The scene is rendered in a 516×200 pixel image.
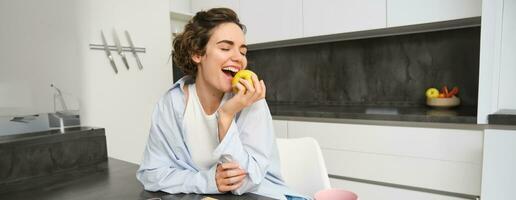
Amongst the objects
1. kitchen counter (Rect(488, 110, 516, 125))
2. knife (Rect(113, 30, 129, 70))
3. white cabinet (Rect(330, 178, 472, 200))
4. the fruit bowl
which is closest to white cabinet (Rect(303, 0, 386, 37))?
the fruit bowl

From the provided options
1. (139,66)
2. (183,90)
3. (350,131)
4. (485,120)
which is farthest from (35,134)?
(485,120)

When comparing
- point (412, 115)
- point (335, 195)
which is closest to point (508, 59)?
point (412, 115)

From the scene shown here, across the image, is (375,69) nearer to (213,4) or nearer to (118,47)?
(213,4)

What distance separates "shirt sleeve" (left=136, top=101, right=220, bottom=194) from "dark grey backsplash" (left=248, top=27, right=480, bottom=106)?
1604 millimetres

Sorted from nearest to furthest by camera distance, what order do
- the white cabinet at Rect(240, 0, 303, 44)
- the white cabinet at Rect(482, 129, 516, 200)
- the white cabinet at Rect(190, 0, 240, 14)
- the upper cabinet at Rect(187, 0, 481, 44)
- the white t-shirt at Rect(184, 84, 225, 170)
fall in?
the white t-shirt at Rect(184, 84, 225, 170)
the white cabinet at Rect(482, 129, 516, 200)
the upper cabinet at Rect(187, 0, 481, 44)
the white cabinet at Rect(240, 0, 303, 44)
the white cabinet at Rect(190, 0, 240, 14)

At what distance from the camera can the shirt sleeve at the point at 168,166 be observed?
29.0 inches

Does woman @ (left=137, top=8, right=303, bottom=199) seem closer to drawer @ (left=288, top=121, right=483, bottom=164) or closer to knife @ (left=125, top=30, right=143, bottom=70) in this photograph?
drawer @ (left=288, top=121, right=483, bottom=164)

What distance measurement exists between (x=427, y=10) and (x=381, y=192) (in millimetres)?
944

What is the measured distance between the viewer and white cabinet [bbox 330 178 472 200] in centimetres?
152

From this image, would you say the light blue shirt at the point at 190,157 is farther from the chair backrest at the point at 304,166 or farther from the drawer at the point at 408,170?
the drawer at the point at 408,170

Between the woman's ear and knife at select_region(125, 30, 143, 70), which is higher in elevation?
knife at select_region(125, 30, 143, 70)

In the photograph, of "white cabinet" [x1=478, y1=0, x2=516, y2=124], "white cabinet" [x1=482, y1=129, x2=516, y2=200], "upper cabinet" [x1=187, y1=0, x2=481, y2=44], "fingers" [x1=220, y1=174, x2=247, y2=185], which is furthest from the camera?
"upper cabinet" [x1=187, y1=0, x2=481, y2=44]

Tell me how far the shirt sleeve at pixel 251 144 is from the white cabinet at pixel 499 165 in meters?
0.96

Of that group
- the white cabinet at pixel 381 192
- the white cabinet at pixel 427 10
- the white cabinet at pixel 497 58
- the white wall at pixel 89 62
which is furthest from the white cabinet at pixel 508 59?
the white wall at pixel 89 62
